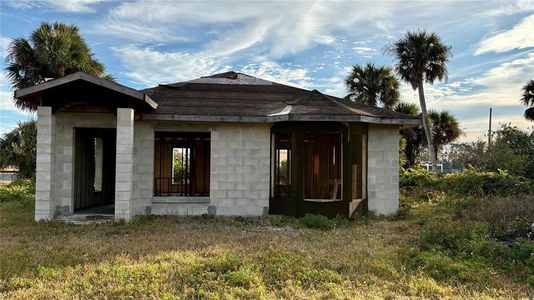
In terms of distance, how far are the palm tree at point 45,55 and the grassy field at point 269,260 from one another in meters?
8.08

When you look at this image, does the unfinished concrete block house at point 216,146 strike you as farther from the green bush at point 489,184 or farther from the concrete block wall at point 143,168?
the green bush at point 489,184

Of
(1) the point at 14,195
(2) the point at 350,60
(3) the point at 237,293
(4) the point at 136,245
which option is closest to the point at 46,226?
(4) the point at 136,245

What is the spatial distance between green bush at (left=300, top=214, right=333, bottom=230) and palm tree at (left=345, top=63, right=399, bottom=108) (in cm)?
1345

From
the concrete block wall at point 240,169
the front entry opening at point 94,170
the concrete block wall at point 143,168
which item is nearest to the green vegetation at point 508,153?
the concrete block wall at point 240,169

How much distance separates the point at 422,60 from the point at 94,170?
1807cm

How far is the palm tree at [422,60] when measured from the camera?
22.6m

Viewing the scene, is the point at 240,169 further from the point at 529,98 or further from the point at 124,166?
the point at 529,98

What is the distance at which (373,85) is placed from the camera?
22109 mm

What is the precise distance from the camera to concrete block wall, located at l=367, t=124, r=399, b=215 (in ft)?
38.2

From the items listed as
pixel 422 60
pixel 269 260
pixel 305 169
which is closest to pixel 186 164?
pixel 305 169

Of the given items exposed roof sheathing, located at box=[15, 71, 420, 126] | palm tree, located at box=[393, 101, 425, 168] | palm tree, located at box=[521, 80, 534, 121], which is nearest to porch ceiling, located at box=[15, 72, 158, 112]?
exposed roof sheathing, located at box=[15, 71, 420, 126]

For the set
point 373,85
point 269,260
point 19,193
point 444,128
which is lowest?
point 269,260

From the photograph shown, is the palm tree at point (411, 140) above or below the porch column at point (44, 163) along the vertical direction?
above

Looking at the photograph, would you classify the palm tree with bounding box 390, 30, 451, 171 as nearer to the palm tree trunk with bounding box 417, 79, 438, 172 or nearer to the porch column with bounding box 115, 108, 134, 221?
the palm tree trunk with bounding box 417, 79, 438, 172
